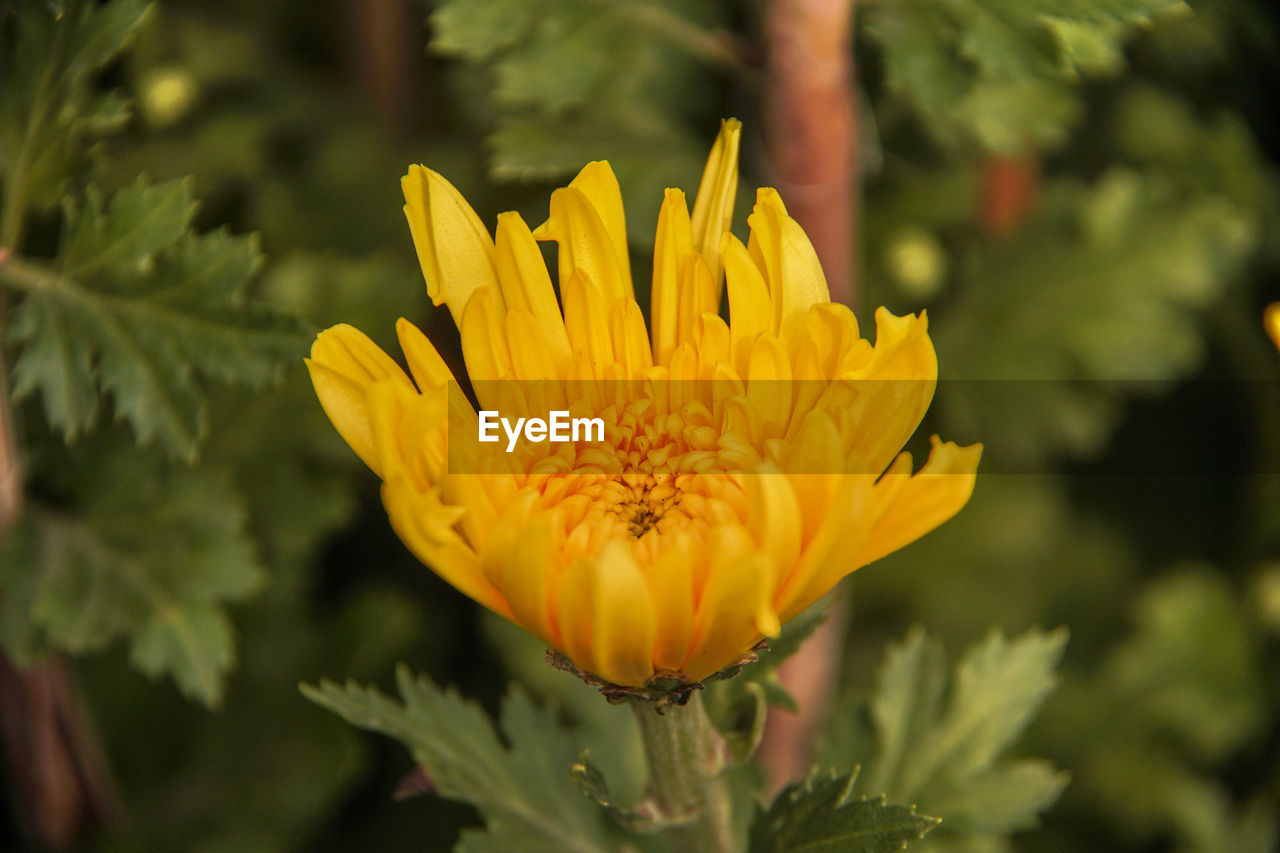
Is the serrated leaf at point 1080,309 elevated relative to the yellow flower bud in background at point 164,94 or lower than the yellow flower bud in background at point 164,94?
lower

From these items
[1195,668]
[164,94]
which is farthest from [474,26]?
[1195,668]

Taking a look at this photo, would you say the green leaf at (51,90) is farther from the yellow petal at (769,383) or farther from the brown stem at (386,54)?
the brown stem at (386,54)

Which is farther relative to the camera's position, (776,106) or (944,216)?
(944,216)

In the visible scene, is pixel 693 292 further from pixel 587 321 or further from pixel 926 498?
pixel 926 498

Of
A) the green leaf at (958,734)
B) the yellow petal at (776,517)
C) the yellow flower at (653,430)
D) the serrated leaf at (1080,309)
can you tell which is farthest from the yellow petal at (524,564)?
the serrated leaf at (1080,309)

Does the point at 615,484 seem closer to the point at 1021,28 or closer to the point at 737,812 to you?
the point at 737,812

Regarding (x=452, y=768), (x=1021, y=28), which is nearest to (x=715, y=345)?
(x=452, y=768)

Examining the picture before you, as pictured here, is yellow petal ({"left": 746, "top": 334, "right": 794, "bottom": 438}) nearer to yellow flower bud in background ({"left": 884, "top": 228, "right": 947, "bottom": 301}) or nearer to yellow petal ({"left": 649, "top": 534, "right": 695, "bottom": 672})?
yellow petal ({"left": 649, "top": 534, "right": 695, "bottom": 672})

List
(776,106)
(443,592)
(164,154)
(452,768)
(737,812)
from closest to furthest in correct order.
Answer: (452,768) < (737,812) < (776,106) < (164,154) < (443,592)
